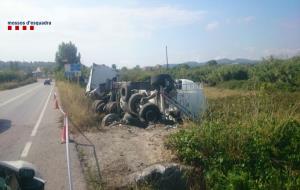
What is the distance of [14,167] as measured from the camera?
5004mm

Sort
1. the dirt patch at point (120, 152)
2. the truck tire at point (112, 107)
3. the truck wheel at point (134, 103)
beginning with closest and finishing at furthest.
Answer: the dirt patch at point (120, 152)
the truck wheel at point (134, 103)
the truck tire at point (112, 107)

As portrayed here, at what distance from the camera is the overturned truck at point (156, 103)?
15.7 m

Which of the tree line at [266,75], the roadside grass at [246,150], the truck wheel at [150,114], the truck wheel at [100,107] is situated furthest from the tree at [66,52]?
the roadside grass at [246,150]

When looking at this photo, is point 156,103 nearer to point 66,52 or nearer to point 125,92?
point 125,92

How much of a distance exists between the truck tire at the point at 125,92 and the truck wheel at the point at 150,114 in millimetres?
3653

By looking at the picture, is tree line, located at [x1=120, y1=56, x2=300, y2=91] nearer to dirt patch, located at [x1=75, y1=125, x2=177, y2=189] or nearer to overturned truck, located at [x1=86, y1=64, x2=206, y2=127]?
overturned truck, located at [x1=86, y1=64, x2=206, y2=127]

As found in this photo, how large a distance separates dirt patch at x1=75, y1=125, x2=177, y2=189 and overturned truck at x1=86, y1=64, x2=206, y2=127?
81.6 inches

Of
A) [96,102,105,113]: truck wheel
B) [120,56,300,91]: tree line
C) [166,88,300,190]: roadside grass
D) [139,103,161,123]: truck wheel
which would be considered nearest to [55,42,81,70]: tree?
[120,56,300,91]: tree line

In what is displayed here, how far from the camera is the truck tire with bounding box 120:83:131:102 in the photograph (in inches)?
767

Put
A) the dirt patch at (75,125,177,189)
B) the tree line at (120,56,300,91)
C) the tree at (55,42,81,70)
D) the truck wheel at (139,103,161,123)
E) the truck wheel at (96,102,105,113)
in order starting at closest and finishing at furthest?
the dirt patch at (75,125,177,189) < the truck wheel at (139,103,161,123) < the truck wheel at (96,102,105,113) < the tree line at (120,56,300,91) < the tree at (55,42,81,70)

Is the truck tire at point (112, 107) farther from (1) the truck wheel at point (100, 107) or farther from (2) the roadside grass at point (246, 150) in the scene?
(2) the roadside grass at point (246, 150)

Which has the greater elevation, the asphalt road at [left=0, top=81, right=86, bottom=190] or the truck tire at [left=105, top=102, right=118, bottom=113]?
the truck tire at [left=105, top=102, right=118, bottom=113]

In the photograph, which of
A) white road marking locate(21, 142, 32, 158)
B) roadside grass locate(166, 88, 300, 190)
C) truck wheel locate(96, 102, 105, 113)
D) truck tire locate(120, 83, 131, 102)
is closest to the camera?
roadside grass locate(166, 88, 300, 190)

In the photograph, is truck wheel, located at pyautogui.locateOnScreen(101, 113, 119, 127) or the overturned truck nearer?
the overturned truck
